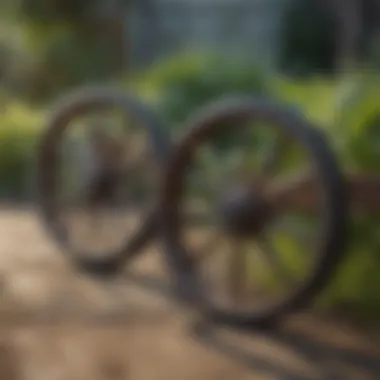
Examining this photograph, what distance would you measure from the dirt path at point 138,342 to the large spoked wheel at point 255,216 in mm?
54

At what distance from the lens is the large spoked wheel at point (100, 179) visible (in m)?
1.49

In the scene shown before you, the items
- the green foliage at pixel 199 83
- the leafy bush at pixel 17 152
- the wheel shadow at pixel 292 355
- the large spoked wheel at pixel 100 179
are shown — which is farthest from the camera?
the leafy bush at pixel 17 152

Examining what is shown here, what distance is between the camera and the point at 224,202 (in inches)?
49.6

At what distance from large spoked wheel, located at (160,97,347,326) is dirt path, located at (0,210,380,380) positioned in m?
0.05

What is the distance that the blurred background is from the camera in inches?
71.4

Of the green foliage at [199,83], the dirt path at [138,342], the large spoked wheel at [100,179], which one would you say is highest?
the green foliage at [199,83]

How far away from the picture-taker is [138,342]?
4.04ft

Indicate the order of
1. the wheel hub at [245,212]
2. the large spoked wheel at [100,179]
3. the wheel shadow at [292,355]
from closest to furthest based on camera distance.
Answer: the wheel shadow at [292,355] → the wheel hub at [245,212] → the large spoked wheel at [100,179]

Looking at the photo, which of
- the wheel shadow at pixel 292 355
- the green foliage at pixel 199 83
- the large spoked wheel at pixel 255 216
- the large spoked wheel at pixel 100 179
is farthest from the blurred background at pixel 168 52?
the wheel shadow at pixel 292 355

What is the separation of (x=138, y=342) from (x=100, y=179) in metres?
0.39

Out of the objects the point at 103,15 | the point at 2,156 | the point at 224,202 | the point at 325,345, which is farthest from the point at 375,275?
the point at 103,15

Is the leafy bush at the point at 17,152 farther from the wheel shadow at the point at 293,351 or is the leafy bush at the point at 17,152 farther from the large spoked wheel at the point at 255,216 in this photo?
the wheel shadow at the point at 293,351

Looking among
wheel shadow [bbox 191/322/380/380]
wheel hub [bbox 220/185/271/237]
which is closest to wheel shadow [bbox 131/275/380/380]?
wheel shadow [bbox 191/322/380/380]

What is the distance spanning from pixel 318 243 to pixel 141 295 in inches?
15.4
